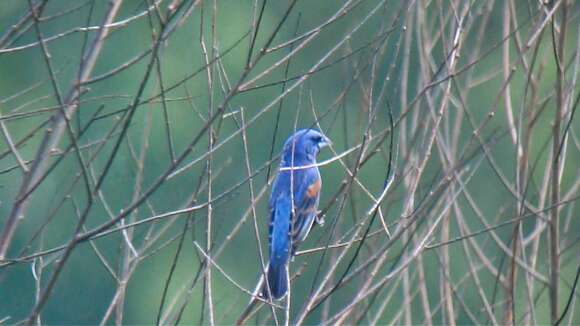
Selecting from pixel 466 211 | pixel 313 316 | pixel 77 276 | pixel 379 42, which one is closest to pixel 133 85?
pixel 77 276

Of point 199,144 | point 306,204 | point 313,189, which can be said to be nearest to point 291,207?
point 306,204

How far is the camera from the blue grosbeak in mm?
4891

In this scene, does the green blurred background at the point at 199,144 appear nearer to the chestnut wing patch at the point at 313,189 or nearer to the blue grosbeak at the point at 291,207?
the blue grosbeak at the point at 291,207

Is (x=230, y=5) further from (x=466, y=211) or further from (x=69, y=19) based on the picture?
(x=466, y=211)

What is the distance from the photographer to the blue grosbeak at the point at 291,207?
489 cm

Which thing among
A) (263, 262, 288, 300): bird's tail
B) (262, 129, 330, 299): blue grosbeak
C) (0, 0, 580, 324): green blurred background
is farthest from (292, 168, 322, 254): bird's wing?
(0, 0, 580, 324): green blurred background

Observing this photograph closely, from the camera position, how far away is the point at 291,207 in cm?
514

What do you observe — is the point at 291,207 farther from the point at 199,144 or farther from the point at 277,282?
the point at 199,144

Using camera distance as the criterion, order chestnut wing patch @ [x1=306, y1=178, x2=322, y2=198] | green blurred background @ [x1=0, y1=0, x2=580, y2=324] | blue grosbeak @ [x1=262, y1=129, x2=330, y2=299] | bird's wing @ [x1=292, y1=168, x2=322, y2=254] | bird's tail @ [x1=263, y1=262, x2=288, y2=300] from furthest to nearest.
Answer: green blurred background @ [x1=0, y1=0, x2=580, y2=324], chestnut wing patch @ [x1=306, y1=178, x2=322, y2=198], bird's wing @ [x1=292, y1=168, x2=322, y2=254], blue grosbeak @ [x1=262, y1=129, x2=330, y2=299], bird's tail @ [x1=263, y1=262, x2=288, y2=300]

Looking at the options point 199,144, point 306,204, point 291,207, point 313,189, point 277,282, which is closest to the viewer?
point 277,282

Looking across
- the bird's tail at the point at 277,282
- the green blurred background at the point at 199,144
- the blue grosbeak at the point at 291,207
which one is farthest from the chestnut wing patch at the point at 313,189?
the green blurred background at the point at 199,144

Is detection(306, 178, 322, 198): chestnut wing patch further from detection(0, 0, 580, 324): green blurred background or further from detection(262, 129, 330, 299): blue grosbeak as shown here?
detection(0, 0, 580, 324): green blurred background

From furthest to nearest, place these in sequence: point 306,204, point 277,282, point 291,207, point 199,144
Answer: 1. point 199,144
2. point 306,204
3. point 291,207
4. point 277,282

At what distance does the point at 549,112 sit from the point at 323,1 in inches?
116
